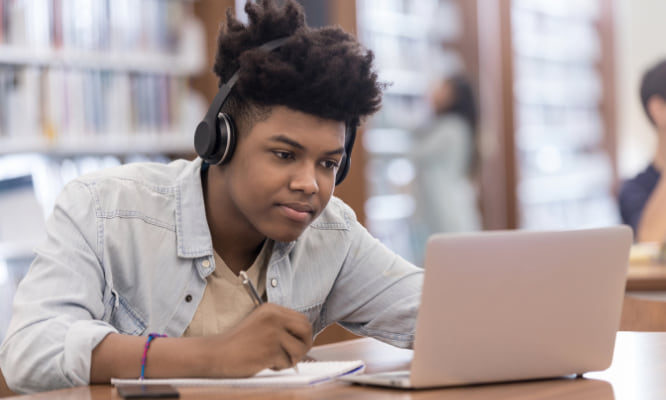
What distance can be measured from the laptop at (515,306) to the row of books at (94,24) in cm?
216

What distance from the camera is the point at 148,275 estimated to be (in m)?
1.30

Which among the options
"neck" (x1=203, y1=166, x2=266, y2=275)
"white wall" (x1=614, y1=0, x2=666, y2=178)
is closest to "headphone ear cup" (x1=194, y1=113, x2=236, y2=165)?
"neck" (x1=203, y1=166, x2=266, y2=275)

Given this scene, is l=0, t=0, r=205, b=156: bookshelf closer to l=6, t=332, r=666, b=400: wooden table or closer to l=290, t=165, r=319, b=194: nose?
l=290, t=165, r=319, b=194: nose

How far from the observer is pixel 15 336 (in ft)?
3.65

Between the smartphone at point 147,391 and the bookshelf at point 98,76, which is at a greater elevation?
the bookshelf at point 98,76

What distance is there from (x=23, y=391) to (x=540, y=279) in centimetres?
69

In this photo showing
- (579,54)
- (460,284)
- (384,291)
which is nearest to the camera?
(460,284)

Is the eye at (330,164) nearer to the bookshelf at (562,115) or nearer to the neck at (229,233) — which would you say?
the neck at (229,233)

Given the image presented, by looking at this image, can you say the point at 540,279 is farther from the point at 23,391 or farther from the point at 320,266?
the point at 23,391

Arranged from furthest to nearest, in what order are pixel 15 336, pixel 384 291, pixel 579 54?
pixel 579 54 < pixel 384 291 < pixel 15 336

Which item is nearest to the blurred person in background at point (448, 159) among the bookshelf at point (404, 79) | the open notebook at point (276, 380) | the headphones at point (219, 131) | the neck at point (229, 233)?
the bookshelf at point (404, 79)

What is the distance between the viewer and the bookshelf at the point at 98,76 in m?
2.76

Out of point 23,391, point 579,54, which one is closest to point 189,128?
point 23,391

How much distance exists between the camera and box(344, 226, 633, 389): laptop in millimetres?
941
